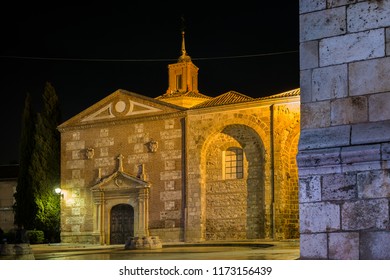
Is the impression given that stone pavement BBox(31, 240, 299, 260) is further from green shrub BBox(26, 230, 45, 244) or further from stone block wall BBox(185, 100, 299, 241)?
green shrub BBox(26, 230, 45, 244)

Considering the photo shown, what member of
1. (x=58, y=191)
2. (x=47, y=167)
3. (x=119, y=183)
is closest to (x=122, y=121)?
(x=119, y=183)

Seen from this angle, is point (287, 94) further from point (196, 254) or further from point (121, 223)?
point (196, 254)

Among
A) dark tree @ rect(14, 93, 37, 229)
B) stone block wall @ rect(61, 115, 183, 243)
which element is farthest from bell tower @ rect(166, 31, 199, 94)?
dark tree @ rect(14, 93, 37, 229)

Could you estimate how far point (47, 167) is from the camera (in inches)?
662

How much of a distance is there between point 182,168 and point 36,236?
3.87 metres

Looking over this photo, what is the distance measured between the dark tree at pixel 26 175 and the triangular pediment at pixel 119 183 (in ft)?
6.63

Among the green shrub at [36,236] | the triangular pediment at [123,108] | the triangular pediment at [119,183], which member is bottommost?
the green shrub at [36,236]

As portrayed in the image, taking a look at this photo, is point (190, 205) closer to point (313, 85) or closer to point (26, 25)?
point (26, 25)

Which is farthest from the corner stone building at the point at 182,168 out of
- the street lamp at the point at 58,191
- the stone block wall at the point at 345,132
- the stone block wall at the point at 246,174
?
the stone block wall at the point at 345,132

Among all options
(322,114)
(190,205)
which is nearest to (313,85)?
(322,114)

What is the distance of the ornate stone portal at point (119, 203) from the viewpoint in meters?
16.7

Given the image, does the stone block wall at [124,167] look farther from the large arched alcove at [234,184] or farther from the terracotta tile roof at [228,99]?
the terracotta tile roof at [228,99]

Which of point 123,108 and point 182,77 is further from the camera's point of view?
point 182,77

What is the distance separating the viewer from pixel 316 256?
166 inches
